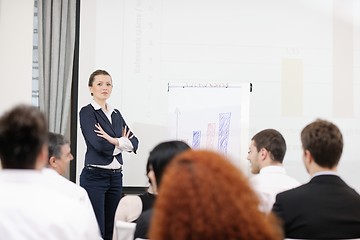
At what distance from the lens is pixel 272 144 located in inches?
105

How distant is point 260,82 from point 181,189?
3587 mm

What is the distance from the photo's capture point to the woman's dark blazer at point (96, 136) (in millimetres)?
3623

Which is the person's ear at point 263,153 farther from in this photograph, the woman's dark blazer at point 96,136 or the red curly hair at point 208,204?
the red curly hair at point 208,204

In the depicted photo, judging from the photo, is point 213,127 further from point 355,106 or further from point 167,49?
point 355,106

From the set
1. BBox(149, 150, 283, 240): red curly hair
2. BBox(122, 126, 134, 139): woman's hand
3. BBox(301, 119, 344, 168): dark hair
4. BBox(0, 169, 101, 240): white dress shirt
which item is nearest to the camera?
BBox(149, 150, 283, 240): red curly hair

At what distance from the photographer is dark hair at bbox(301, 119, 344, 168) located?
6.51 ft

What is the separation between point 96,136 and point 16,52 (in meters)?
1.17

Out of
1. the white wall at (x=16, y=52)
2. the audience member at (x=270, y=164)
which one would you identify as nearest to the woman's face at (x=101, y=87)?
the white wall at (x=16, y=52)

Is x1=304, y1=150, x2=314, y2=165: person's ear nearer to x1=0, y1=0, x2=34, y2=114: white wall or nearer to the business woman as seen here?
the business woman

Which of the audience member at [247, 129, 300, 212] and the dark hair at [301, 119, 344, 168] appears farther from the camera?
the audience member at [247, 129, 300, 212]

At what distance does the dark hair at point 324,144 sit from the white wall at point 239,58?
2.26 m

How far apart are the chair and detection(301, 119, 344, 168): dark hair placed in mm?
849

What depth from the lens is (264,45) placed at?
432 centimetres

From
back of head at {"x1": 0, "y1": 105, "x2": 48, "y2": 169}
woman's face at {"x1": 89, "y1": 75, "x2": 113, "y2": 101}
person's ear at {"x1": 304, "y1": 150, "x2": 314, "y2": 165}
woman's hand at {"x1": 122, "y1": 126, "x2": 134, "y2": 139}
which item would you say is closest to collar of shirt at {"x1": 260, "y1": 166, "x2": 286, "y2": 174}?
person's ear at {"x1": 304, "y1": 150, "x2": 314, "y2": 165}
